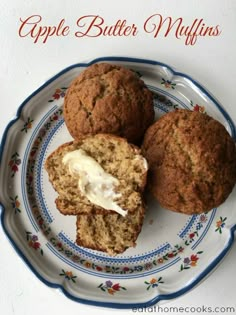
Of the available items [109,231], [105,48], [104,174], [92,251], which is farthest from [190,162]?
[105,48]

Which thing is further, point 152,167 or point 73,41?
point 73,41

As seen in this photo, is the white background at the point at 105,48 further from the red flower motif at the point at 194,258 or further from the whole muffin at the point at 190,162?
the red flower motif at the point at 194,258

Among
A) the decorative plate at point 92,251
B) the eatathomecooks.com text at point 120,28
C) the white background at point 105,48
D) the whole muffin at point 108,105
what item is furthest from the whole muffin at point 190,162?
the eatathomecooks.com text at point 120,28

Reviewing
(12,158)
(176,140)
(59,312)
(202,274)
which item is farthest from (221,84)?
(59,312)

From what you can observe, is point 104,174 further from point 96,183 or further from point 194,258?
point 194,258

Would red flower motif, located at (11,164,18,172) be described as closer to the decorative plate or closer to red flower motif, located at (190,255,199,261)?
the decorative plate

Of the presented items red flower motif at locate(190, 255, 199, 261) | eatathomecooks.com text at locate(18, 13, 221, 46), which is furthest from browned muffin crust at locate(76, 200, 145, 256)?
eatathomecooks.com text at locate(18, 13, 221, 46)

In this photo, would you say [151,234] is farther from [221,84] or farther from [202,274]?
[221,84]

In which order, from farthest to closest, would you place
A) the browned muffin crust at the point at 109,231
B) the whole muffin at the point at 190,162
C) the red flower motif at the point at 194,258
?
the red flower motif at the point at 194,258, the browned muffin crust at the point at 109,231, the whole muffin at the point at 190,162
